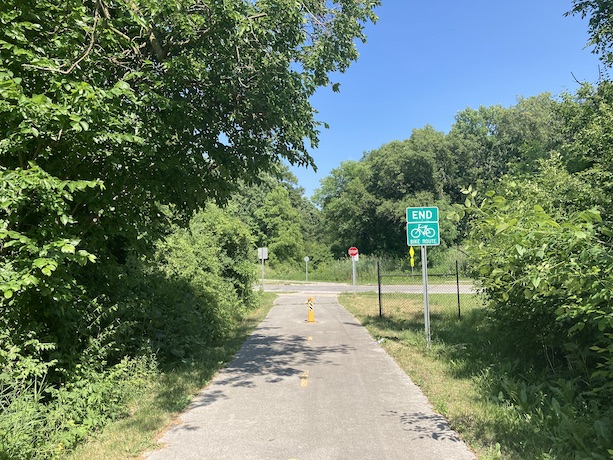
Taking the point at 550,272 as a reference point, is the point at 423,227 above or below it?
above

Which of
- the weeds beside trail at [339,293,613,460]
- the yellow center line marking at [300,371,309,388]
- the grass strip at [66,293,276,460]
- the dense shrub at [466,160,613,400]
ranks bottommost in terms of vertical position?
the yellow center line marking at [300,371,309,388]

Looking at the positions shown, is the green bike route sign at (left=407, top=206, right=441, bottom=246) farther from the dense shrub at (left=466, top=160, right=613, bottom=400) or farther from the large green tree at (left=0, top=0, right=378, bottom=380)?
the large green tree at (left=0, top=0, right=378, bottom=380)

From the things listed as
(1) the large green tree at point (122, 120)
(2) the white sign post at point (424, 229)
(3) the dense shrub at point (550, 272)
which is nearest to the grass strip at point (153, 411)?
(1) the large green tree at point (122, 120)

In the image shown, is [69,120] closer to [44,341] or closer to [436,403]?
[44,341]

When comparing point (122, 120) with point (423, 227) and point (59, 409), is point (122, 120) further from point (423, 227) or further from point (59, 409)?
point (423, 227)

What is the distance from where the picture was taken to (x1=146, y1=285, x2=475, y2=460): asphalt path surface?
4.62 metres

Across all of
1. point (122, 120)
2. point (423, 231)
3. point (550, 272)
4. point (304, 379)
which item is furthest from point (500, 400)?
point (122, 120)

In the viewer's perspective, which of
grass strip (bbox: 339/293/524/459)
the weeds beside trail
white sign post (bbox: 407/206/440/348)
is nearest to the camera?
the weeds beside trail

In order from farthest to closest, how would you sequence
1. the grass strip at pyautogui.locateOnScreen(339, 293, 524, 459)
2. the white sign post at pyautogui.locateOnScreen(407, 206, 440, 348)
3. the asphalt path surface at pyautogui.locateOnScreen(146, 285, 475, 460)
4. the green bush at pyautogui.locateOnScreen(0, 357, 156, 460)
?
the white sign post at pyautogui.locateOnScreen(407, 206, 440, 348) < the grass strip at pyautogui.locateOnScreen(339, 293, 524, 459) < the asphalt path surface at pyautogui.locateOnScreen(146, 285, 475, 460) < the green bush at pyautogui.locateOnScreen(0, 357, 156, 460)

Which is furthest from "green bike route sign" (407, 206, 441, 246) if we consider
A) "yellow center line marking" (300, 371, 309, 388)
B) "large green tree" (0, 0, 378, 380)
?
"yellow center line marking" (300, 371, 309, 388)

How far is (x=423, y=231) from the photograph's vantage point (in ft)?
34.9

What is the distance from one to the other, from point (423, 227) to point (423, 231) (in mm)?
100

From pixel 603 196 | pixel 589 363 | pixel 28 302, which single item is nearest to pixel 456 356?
pixel 589 363

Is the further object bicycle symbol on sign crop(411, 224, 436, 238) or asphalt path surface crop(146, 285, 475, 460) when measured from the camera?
bicycle symbol on sign crop(411, 224, 436, 238)
